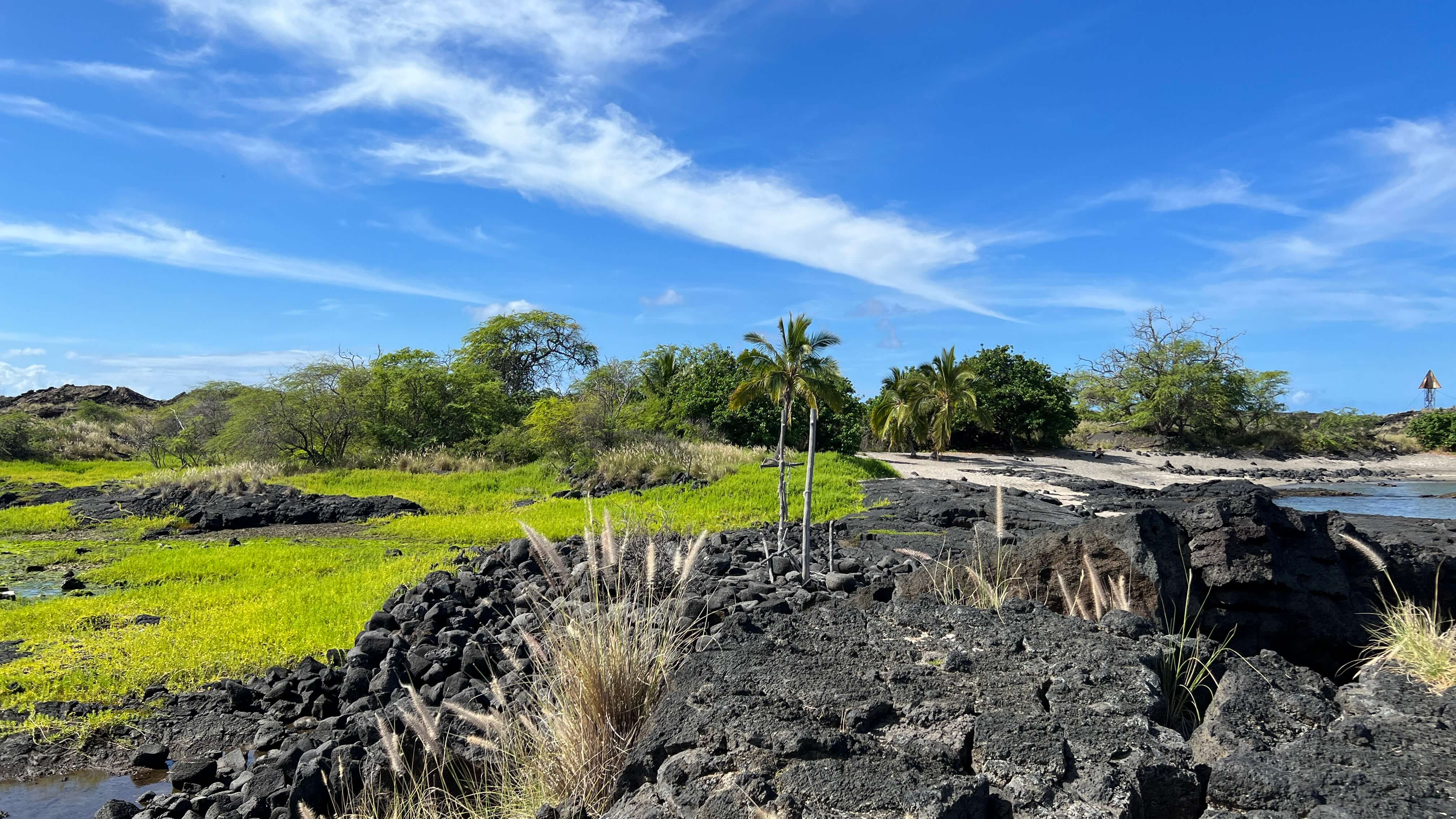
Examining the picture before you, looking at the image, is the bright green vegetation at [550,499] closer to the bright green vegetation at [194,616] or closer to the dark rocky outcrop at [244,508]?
the dark rocky outcrop at [244,508]

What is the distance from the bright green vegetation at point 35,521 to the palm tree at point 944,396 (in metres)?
29.2

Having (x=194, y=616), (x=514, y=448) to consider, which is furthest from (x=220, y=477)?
(x=194, y=616)

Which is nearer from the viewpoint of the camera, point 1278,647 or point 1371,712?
point 1371,712

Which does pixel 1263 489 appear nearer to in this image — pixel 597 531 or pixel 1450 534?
pixel 597 531

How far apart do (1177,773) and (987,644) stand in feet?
3.74

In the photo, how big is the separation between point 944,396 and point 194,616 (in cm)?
2982

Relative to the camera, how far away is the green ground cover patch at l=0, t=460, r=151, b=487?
30547mm

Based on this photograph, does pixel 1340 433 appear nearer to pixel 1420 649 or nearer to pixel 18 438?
pixel 1420 649

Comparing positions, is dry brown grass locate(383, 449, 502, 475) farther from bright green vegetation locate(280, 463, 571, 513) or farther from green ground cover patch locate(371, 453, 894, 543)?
green ground cover patch locate(371, 453, 894, 543)

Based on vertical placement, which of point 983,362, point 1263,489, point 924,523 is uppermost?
point 983,362

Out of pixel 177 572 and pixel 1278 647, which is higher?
pixel 1278 647

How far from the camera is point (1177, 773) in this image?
310cm

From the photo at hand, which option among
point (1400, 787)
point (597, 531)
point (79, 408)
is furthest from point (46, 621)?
point (79, 408)

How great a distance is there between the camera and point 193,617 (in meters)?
10.8
